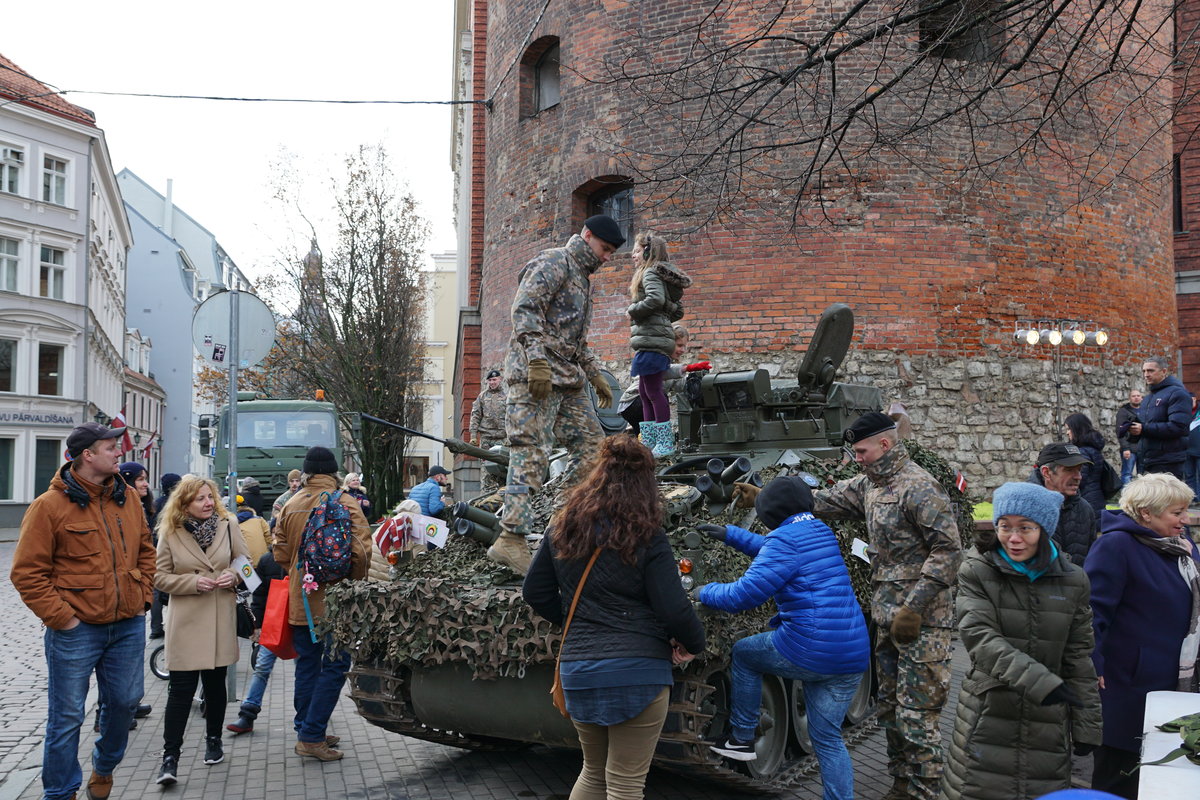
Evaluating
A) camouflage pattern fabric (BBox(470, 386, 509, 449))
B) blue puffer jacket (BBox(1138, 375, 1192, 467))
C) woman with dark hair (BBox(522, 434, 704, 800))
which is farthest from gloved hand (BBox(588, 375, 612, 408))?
blue puffer jacket (BBox(1138, 375, 1192, 467))

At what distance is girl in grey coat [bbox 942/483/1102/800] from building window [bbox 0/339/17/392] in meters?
38.8

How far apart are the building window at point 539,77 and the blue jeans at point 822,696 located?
14.5 metres

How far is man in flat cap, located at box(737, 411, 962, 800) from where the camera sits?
17.5 ft

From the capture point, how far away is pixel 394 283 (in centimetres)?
3234

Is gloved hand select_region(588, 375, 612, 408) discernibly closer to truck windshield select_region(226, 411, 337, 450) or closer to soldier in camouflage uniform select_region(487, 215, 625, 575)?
soldier in camouflage uniform select_region(487, 215, 625, 575)

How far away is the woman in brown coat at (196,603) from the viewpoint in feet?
21.1

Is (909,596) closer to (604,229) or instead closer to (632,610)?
(632,610)

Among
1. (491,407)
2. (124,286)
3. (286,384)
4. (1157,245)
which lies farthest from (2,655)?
(124,286)

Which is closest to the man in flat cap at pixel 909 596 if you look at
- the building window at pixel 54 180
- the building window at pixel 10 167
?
the building window at pixel 10 167

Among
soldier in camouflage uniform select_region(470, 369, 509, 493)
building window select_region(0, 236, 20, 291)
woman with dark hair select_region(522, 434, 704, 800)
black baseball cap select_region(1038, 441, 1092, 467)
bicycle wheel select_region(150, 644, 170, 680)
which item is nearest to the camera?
woman with dark hair select_region(522, 434, 704, 800)

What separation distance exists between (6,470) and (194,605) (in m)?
34.5

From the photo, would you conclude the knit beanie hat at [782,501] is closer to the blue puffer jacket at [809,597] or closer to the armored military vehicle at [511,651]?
the blue puffer jacket at [809,597]

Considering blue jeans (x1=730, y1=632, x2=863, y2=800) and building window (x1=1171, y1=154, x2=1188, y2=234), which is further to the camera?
building window (x1=1171, y1=154, x2=1188, y2=234)

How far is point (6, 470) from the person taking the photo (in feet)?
119
